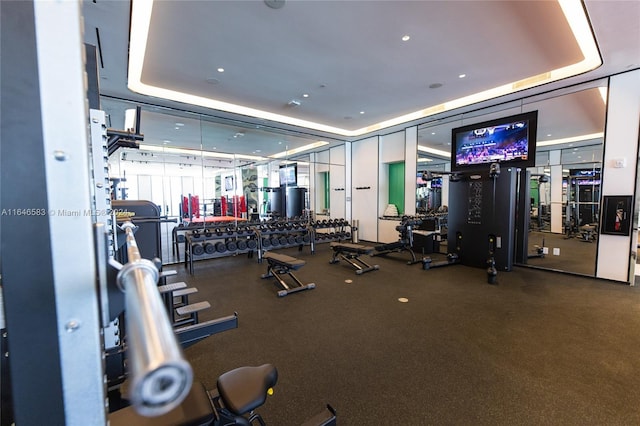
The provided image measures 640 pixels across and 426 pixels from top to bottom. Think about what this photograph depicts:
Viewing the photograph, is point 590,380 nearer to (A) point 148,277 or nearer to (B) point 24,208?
(A) point 148,277

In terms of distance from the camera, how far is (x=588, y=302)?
3.30 metres

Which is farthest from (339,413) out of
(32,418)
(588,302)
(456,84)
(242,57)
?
(456,84)

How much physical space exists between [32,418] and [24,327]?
0.14 m

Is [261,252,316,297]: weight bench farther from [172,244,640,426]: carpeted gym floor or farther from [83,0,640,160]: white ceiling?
[83,0,640,160]: white ceiling

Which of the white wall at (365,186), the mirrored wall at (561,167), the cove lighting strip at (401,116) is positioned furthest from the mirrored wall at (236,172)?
the mirrored wall at (561,167)

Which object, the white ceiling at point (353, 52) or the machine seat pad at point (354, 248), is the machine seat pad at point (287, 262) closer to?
the machine seat pad at point (354, 248)

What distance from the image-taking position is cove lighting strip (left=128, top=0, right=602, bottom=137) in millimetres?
2738

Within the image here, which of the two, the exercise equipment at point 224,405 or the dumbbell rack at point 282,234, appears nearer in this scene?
the exercise equipment at point 224,405

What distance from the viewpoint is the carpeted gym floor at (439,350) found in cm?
170

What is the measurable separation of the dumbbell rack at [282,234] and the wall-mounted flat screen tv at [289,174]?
1.33m

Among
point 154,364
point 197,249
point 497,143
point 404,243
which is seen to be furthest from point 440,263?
point 154,364

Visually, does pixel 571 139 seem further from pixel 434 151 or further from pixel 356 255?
pixel 356 255

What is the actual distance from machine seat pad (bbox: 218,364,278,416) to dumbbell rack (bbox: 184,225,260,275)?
411 cm

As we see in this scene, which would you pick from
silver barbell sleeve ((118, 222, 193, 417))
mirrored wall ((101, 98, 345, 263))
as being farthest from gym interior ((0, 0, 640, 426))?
mirrored wall ((101, 98, 345, 263))
